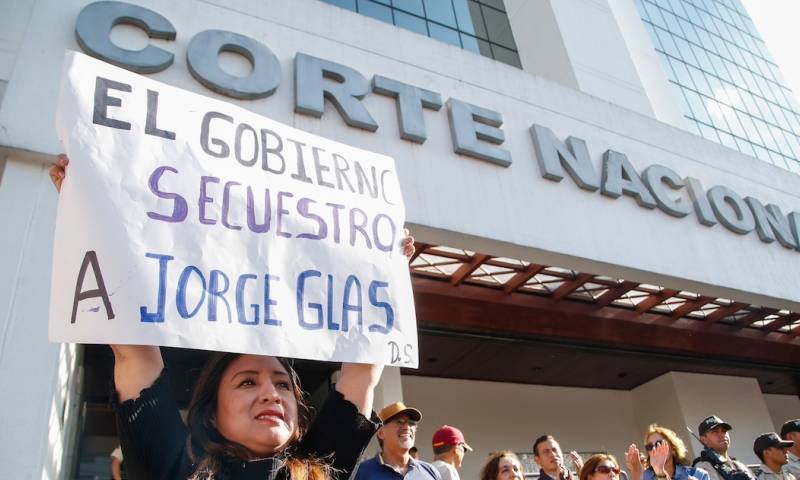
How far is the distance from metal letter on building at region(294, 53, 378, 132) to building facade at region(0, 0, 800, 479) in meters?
0.05

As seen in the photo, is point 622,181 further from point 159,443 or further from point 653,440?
point 159,443

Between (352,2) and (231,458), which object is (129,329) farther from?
(352,2)

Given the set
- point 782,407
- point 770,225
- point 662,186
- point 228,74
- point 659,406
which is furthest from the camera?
point 782,407

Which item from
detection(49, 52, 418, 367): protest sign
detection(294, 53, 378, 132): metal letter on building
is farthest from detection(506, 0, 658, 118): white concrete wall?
detection(49, 52, 418, 367): protest sign

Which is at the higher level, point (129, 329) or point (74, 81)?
point (74, 81)

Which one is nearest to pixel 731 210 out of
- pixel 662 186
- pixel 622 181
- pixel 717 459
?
pixel 662 186

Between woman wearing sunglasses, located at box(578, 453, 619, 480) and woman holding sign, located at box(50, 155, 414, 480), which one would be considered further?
woman wearing sunglasses, located at box(578, 453, 619, 480)

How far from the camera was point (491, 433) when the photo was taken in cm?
1339

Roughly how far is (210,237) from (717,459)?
176 inches

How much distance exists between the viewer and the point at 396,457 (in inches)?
170

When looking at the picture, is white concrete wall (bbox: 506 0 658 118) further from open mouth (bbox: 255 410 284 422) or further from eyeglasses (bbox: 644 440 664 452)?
open mouth (bbox: 255 410 284 422)

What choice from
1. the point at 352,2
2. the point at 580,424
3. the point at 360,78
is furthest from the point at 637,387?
the point at 360,78

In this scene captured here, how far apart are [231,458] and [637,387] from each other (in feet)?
51.6

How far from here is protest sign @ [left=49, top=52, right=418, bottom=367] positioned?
1.88 metres
